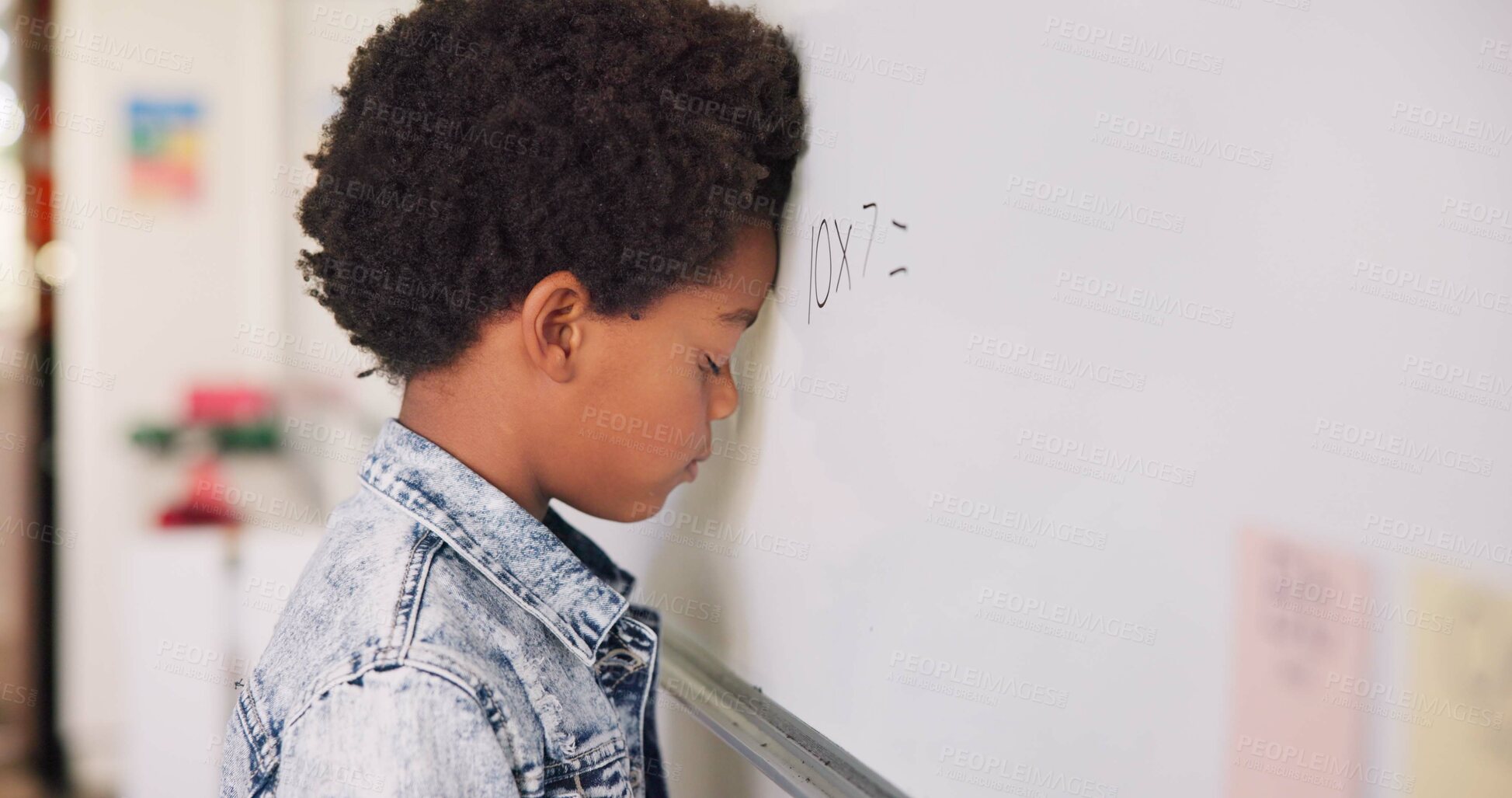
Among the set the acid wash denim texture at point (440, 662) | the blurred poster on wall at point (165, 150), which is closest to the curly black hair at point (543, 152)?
the acid wash denim texture at point (440, 662)

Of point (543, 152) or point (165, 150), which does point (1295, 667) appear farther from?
point (165, 150)

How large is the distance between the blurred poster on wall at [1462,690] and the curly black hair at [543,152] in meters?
0.49

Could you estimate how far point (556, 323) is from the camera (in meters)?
0.75

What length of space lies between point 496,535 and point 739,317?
23 centimetres

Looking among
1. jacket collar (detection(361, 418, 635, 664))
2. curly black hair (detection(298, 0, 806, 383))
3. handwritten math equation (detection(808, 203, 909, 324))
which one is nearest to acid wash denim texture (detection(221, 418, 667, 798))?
jacket collar (detection(361, 418, 635, 664))

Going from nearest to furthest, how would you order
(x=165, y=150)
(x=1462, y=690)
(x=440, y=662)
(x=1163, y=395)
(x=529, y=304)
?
Answer: (x=1462, y=690)
(x=1163, y=395)
(x=440, y=662)
(x=529, y=304)
(x=165, y=150)

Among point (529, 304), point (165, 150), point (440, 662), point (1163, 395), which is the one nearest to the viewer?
point (1163, 395)

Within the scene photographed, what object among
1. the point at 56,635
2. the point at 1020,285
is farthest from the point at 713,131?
the point at 56,635

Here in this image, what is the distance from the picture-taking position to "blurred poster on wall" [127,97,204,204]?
2.52 m

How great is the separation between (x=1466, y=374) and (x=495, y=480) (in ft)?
1.95

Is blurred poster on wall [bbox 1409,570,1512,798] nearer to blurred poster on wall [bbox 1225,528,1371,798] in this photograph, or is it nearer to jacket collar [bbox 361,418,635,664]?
blurred poster on wall [bbox 1225,528,1371,798]

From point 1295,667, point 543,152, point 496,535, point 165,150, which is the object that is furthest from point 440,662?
point 165,150

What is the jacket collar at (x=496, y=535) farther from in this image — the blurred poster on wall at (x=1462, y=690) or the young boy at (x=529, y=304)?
the blurred poster on wall at (x=1462, y=690)

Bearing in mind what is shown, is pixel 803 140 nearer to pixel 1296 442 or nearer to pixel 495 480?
pixel 495 480
